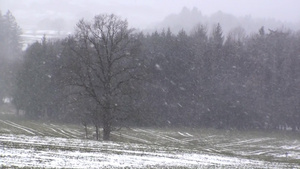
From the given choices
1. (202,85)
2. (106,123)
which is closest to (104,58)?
(106,123)

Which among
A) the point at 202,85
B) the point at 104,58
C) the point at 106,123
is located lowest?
the point at 106,123

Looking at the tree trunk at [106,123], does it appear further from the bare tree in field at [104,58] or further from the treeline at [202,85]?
the treeline at [202,85]

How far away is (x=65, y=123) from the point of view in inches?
3083

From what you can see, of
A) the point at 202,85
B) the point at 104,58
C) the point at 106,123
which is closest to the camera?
the point at 106,123

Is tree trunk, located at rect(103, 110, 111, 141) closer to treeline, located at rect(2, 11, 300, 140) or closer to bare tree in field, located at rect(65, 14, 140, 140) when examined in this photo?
bare tree in field, located at rect(65, 14, 140, 140)

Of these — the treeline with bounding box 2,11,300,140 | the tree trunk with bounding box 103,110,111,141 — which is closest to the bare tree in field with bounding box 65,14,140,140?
the tree trunk with bounding box 103,110,111,141

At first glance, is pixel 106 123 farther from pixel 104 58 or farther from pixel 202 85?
pixel 202 85

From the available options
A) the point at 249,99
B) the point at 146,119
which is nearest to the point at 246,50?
the point at 249,99

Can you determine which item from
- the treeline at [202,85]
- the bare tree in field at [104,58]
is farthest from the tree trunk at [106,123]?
the treeline at [202,85]

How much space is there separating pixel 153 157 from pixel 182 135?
138 feet

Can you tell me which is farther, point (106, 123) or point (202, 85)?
point (202, 85)

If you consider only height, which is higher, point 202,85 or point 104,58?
point 104,58

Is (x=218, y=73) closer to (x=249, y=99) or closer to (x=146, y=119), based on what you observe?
(x=249, y=99)

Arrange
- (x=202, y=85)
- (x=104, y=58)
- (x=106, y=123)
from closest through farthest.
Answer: (x=106, y=123) → (x=104, y=58) → (x=202, y=85)
